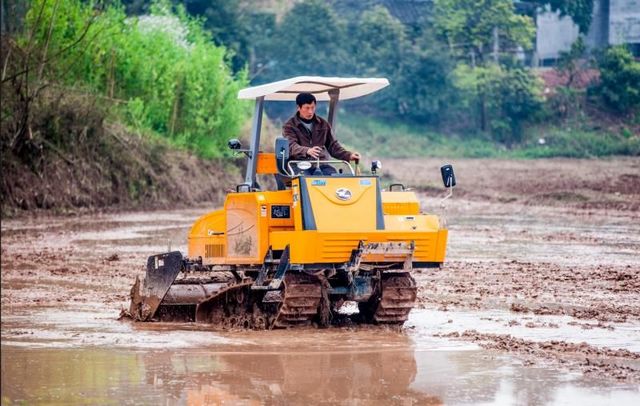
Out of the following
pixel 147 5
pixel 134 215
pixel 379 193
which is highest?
pixel 147 5

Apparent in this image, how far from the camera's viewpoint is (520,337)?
1345 cm

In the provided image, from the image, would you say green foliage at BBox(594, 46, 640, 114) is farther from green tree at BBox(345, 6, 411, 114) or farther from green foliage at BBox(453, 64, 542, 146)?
green tree at BBox(345, 6, 411, 114)

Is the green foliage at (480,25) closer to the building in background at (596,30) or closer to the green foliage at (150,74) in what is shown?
the building in background at (596,30)

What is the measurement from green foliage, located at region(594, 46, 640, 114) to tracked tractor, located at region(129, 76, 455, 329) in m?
36.0

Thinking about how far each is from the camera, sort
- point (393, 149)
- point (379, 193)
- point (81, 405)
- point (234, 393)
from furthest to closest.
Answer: point (393, 149), point (379, 193), point (234, 393), point (81, 405)

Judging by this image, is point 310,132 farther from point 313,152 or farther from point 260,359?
point 260,359

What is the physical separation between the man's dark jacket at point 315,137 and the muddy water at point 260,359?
5.88 ft

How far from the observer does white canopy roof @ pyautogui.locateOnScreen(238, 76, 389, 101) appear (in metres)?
13.9

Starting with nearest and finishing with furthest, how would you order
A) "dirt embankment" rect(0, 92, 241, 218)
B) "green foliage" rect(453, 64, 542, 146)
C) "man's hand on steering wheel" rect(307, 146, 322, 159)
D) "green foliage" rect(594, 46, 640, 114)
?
"man's hand on steering wheel" rect(307, 146, 322, 159) < "dirt embankment" rect(0, 92, 241, 218) < "green foliage" rect(594, 46, 640, 114) < "green foliage" rect(453, 64, 542, 146)

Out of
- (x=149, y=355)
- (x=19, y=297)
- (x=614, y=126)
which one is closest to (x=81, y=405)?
(x=149, y=355)

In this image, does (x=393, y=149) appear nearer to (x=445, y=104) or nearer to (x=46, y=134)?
(x=445, y=104)

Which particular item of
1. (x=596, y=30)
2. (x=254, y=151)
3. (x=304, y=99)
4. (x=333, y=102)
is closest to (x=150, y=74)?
(x=596, y=30)

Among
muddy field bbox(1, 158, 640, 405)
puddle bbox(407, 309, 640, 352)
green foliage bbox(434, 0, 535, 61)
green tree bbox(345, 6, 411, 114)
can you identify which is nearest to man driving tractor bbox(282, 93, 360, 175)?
muddy field bbox(1, 158, 640, 405)

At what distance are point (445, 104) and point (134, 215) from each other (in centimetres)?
2753
